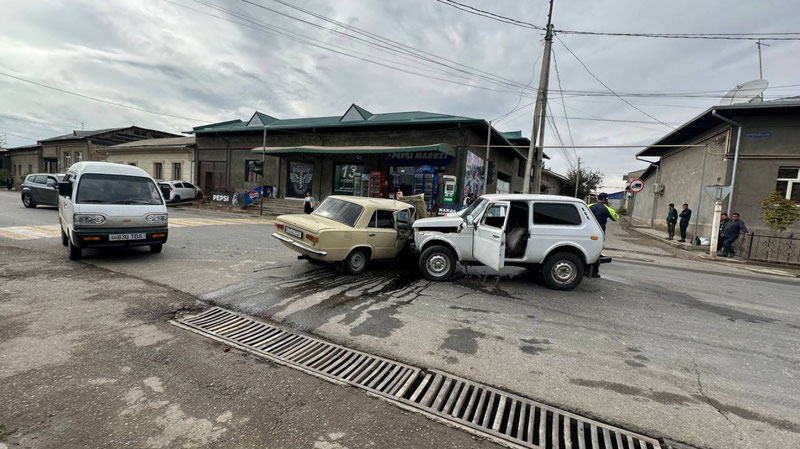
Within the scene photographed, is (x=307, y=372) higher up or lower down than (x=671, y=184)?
lower down

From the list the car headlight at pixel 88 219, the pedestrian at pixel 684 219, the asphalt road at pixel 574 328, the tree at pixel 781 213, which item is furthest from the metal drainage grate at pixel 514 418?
the pedestrian at pixel 684 219

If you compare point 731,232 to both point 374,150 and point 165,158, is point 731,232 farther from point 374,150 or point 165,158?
point 165,158

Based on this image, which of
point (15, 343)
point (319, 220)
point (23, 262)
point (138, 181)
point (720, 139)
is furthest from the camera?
point (720, 139)

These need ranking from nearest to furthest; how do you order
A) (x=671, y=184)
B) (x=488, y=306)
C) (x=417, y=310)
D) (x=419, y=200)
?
1. (x=417, y=310)
2. (x=488, y=306)
3. (x=419, y=200)
4. (x=671, y=184)

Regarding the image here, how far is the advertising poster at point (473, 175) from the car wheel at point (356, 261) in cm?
1280

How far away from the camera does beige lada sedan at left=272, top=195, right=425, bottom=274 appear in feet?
21.2

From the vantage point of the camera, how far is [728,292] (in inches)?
287

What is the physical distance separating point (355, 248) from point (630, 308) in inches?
191

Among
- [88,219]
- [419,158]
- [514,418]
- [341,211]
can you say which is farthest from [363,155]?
[514,418]

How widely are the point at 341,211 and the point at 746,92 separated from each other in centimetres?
1868

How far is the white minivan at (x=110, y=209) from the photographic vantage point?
6.71 meters

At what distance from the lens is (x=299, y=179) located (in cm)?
2422

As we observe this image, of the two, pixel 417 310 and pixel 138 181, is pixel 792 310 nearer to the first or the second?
pixel 417 310

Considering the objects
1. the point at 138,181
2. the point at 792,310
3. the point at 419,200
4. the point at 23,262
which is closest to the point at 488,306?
the point at 419,200
